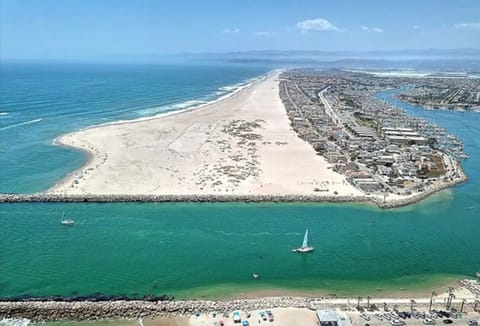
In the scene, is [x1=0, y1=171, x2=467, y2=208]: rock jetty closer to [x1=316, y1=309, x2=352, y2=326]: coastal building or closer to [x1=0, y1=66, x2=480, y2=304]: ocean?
[x1=0, y1=66, x2=480, y2=304]: ocean

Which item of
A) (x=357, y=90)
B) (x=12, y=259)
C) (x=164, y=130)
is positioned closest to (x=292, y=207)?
(x=12, y=259)

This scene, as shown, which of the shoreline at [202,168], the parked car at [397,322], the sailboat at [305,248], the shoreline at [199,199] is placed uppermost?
the shoreline at [202,168]

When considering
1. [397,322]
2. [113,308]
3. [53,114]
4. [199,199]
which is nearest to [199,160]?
[199,199]

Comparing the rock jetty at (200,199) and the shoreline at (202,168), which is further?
the shoreline at (202,168)

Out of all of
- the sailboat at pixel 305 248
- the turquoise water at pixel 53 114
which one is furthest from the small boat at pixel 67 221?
the sailboat at pixel 305 248

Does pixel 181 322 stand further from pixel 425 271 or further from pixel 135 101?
pixel 135 101

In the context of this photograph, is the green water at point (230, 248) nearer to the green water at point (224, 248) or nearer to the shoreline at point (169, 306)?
the green water at point (224, 248)

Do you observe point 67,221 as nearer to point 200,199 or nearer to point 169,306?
point 200,199
